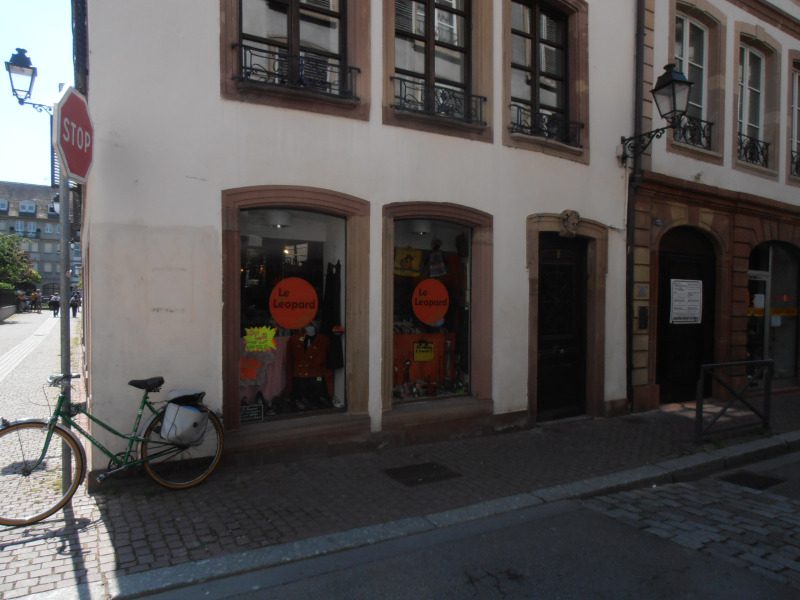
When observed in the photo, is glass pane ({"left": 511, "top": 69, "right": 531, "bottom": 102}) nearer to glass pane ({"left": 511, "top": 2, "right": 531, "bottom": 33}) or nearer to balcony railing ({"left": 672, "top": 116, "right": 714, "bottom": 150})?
glass pane ({"left": 511, "top": 2, "right": 531, "bottom": 33})

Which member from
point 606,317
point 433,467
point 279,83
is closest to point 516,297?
point 606,317

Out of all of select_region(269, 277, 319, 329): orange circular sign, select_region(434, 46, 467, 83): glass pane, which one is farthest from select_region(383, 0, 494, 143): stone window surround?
select_region(269, 277, 319, 329): orange circular sign

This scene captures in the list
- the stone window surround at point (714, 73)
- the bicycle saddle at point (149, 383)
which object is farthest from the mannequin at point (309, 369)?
the stone window surround at point (714, 73)

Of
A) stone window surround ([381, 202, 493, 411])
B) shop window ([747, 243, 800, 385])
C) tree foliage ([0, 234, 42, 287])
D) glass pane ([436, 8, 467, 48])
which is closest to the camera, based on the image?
stone window surround ([381, 202, 493, 411])

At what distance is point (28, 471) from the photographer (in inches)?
181

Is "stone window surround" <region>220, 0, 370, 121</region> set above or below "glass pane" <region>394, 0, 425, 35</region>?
below

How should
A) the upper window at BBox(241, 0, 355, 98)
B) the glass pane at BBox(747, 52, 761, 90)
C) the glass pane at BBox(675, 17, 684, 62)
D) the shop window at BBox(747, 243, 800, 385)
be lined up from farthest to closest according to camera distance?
the shop window at BBox(747, 243, 800, 385) → the glass pane at BBox(747, 52, 761, 90) → the glass pane at BBox(675, 17, 684, 62) → the upper window at BBox(241, 0, 355, 98)

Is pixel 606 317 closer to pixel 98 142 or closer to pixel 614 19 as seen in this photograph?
pixel 614 19

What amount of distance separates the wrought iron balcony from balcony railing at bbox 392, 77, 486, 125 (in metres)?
0.61

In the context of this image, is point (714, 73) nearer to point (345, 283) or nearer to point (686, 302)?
point (686, 302)

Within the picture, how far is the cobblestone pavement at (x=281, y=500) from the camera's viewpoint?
3.79m

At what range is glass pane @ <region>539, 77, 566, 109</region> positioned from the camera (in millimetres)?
8227

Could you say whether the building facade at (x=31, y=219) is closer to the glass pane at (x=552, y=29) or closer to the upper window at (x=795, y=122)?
the glass pane at (x=552, y=29)

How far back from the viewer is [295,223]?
6.27 metres
